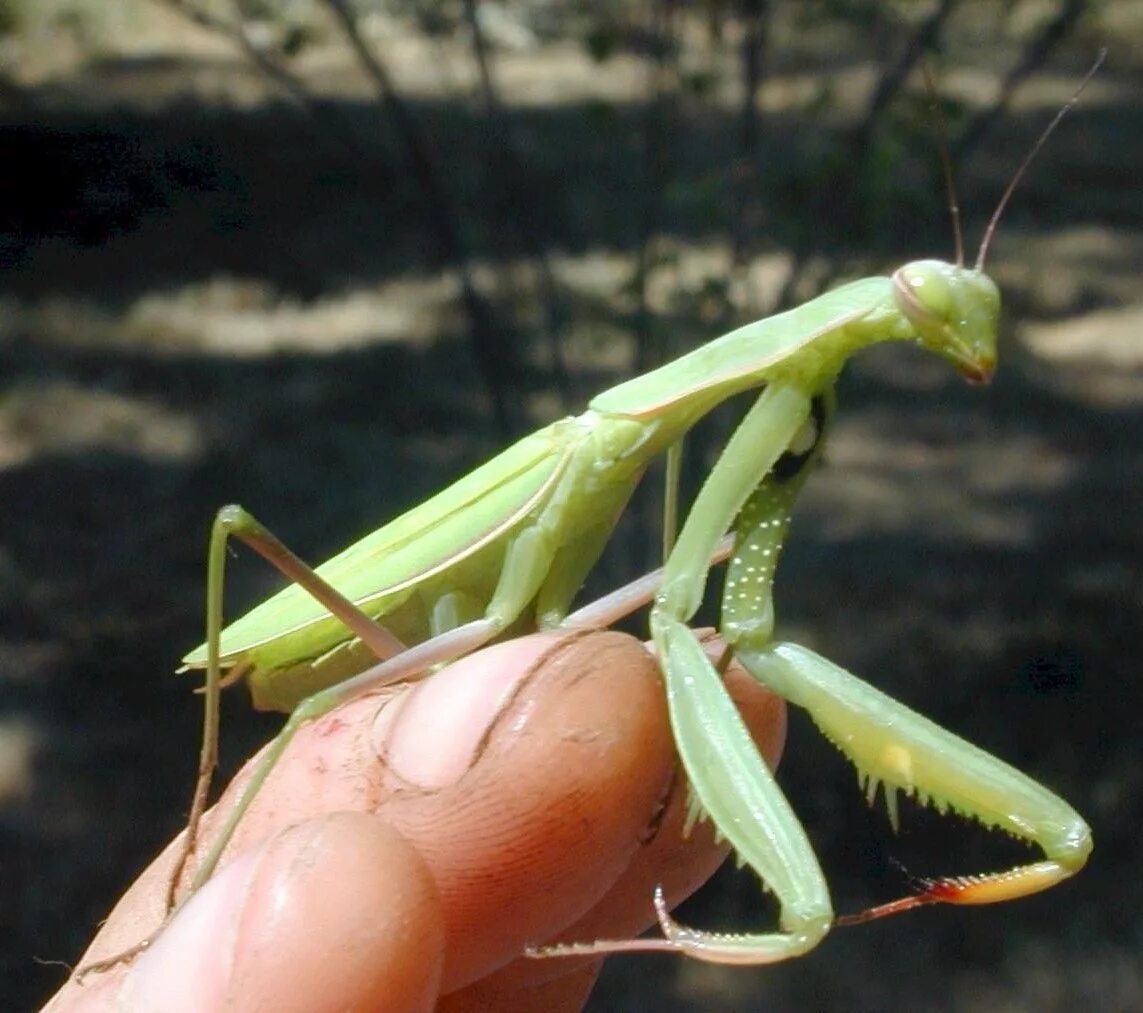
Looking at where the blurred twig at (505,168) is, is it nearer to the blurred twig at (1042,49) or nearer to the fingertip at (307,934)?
the blurred twig at (1042,49)

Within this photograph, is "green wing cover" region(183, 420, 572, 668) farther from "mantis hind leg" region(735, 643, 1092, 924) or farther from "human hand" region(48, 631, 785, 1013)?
"mantis hind leg" region(735, 643, 1092, 924)

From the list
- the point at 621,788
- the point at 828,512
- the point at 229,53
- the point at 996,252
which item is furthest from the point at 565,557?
the point at 229,53

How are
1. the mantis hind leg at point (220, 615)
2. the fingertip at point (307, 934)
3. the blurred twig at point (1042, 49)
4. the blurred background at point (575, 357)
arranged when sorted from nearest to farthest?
the fingertip at point (307, 934) → the mantis hind leg at point (220, 615) → the blurred background at point (575, 357) → the blurred twig at point (1042, 49)

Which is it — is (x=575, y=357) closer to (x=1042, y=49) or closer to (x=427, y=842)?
(x=1042, y=49)

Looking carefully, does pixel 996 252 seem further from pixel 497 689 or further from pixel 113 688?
pixel 497 689

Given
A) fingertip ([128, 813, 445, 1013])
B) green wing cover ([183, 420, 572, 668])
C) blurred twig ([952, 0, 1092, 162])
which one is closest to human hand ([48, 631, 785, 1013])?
fingertip ([128, 813, 445, 1013])

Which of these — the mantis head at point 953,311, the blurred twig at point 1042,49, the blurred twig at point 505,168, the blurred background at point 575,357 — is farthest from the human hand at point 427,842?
the blurred twig at point 1042,49

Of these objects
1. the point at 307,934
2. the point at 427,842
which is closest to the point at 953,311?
the point at 427,842
